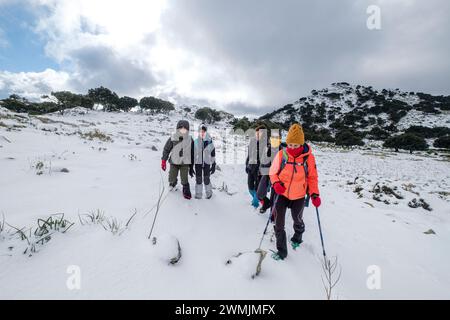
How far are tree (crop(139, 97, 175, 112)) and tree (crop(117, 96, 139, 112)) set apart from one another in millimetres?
2003

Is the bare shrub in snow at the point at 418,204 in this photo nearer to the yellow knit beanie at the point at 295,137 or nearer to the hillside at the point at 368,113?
the yellow knit beanie at the point at 295,137

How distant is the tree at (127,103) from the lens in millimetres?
58469

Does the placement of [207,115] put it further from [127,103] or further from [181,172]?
[181,172]

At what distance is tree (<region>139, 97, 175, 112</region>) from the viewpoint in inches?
2485

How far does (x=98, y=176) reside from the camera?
548 cm

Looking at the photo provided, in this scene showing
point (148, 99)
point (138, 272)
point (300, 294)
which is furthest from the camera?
point (148, 99)

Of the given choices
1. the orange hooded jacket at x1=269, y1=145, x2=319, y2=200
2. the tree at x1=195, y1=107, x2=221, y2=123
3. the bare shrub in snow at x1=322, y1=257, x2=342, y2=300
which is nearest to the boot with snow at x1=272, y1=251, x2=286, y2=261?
the bare shrub in snow at x1=322, y1=257, x2=342, y2=300

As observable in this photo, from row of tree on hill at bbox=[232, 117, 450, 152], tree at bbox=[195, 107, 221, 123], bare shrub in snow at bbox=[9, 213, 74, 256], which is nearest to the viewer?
bare shrub in snow at bbox=[9, 213, 74, 256]

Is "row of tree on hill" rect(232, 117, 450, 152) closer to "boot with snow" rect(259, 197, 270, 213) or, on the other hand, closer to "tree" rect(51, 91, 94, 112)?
"boot with snow" rect(259, 197, 270, 213)

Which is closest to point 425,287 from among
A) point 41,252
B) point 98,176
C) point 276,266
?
point 276,266

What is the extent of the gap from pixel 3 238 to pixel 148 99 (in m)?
67.4

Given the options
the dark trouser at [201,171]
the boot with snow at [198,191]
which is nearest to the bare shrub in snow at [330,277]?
the boot with snow at [198,191]

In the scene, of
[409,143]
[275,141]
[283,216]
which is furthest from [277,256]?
[409,143]

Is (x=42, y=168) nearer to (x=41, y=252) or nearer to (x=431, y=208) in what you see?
(x=41, y=252)
